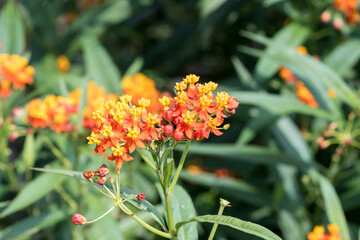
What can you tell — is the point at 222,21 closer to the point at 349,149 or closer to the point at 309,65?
the point at 309,65

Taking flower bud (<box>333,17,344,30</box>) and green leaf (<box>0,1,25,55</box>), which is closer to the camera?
flower bud (<box>333,17,344,30</box>)

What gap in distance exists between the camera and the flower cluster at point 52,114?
1.81m

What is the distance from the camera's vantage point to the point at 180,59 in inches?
121

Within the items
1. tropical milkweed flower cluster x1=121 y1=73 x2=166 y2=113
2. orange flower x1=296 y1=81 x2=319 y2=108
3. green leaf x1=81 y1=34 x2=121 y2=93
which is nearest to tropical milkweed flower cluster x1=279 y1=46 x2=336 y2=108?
orange flower x1=296 y1=81 x2=319 y2=108

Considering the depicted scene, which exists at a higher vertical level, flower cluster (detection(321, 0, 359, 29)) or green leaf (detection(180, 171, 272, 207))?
flower cluster (detection(321, 0, 359, 29))

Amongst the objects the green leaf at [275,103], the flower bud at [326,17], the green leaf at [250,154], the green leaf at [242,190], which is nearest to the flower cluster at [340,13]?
the flower bud at [326,17]

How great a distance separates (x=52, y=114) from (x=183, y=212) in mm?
821

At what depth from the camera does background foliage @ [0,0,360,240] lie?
1.90 metres

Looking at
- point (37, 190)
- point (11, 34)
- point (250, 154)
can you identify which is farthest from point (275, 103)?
point (11, 34)

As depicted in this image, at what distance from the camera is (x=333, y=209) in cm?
175

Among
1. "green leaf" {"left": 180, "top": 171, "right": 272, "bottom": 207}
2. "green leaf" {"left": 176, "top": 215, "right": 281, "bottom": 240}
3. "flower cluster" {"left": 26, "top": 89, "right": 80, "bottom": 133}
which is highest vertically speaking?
"green leaf" {"left": 180, "top": 171, "right": 272, "bottom": 207}

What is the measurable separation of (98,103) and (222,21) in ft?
3.64

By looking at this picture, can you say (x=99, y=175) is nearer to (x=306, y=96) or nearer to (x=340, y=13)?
(x=306, y=96)

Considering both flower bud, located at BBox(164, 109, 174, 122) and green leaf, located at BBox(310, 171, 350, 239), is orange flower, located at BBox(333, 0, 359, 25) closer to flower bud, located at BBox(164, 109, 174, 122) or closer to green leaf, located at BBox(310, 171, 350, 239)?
green leaf, located at BBox(310, 171, 350, 239)
